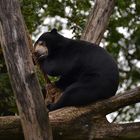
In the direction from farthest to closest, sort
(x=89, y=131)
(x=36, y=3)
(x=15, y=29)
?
(x=36, y=3) → (x=89, y=131) → (x=15, y=29)

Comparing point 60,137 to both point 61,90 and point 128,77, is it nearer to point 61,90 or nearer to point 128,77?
point 61,90

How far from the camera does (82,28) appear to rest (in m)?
9.23

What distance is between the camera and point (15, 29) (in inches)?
232

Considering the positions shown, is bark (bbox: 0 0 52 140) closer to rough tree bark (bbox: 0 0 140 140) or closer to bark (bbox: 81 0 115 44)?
rough tree bark (bbox: 0 0 140 140)

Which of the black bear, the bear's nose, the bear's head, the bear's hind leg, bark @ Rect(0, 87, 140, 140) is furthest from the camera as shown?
the bear's head

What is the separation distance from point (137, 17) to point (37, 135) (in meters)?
6.79

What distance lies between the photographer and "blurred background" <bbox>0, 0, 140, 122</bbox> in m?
8.90

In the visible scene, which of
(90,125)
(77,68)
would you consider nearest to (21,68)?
(90,125)

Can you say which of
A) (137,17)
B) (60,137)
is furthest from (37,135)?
(137,17)

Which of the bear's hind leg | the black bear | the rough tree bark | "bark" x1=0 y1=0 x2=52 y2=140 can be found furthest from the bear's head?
"bark" x1=0 y1=0 x2=52 y2=140

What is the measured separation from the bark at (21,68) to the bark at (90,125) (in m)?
0.46

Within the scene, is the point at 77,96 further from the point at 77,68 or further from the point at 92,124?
the point at 77,68

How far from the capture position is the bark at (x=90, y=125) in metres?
6.57

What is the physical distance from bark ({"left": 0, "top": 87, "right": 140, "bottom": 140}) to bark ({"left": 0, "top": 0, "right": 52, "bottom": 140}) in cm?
46
